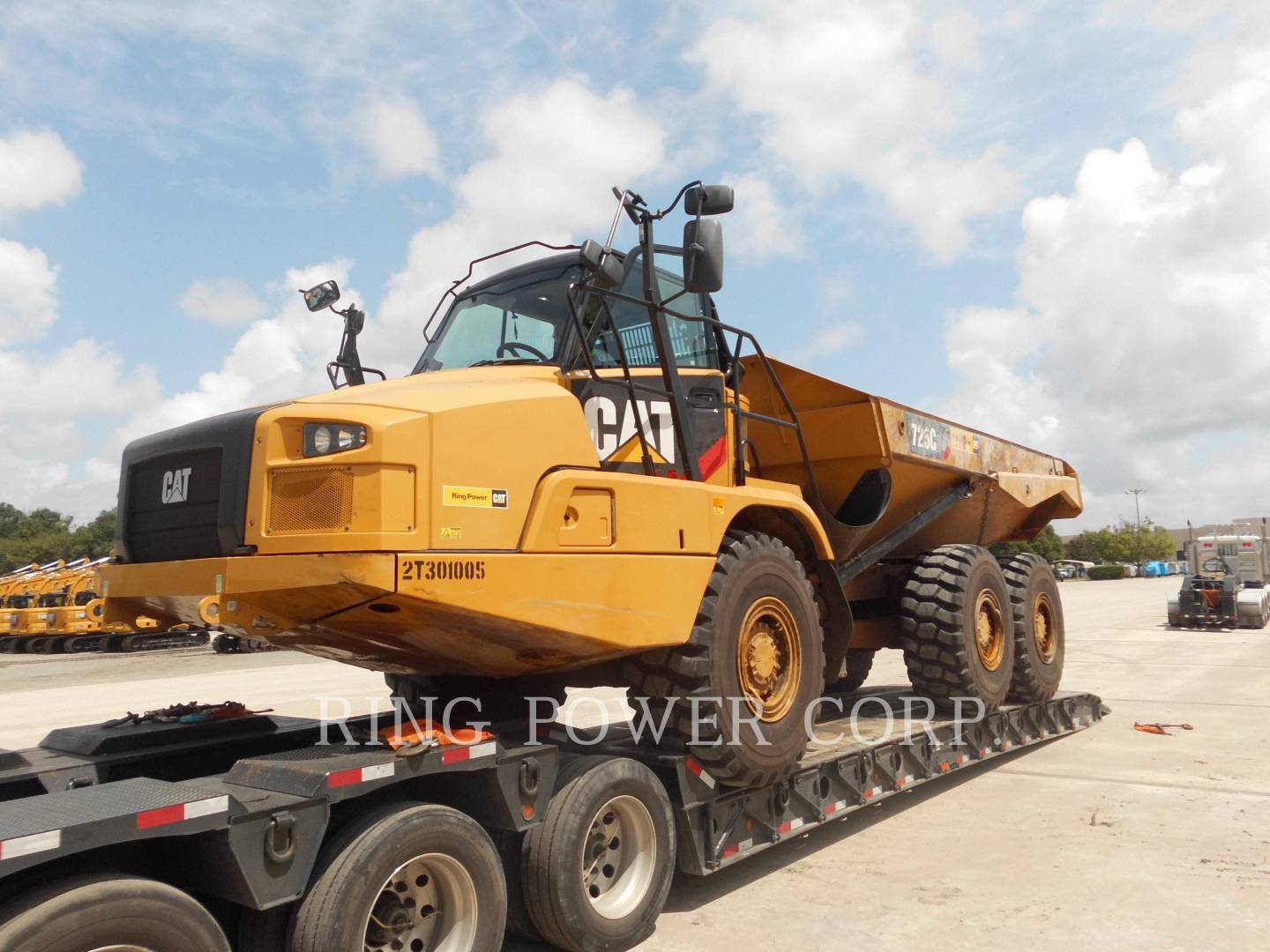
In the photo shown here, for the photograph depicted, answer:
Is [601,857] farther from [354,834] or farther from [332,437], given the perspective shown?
[332,437]

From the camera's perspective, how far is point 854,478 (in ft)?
25.7

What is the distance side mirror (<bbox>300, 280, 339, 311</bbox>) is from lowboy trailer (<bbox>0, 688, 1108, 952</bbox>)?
2.46 meters

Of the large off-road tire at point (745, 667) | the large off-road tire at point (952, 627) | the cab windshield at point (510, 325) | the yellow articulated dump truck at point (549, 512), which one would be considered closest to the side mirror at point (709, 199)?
the yellow articulated dump truck at point (549, 512)

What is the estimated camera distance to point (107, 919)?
283cm

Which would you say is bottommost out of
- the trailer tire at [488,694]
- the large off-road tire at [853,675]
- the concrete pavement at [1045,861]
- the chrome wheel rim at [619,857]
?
the concrete pavement at [1045,861]

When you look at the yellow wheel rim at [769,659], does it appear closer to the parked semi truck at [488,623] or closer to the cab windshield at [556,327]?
the parked semi truck at [488,623]

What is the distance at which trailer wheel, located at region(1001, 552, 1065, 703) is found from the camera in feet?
30.0

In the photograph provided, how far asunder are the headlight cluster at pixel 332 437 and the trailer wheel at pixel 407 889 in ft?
4.53

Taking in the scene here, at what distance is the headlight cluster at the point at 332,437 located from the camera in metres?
3.84

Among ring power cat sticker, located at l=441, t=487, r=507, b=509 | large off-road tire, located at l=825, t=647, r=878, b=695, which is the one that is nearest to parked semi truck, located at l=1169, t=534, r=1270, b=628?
large off-road tire, located at l=825, t=647, r=878, b=695

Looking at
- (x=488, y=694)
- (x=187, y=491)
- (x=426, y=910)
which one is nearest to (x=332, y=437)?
(x=187, y=491)

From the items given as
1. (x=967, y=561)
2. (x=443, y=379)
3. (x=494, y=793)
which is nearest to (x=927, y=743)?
(x=967, y=561)

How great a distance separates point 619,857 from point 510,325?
283cm

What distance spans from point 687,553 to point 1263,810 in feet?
15.5
